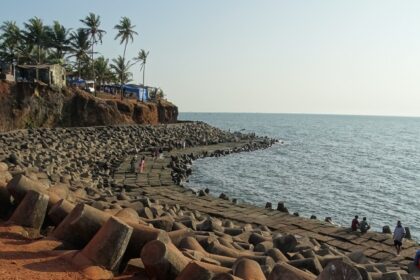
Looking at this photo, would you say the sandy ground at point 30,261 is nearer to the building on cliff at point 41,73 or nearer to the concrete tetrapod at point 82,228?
the concrete tetrapod at point 82,228

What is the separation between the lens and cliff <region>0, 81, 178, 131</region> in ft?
126

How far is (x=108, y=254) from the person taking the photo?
5.96 metres

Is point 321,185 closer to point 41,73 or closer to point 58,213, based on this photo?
point 41,73

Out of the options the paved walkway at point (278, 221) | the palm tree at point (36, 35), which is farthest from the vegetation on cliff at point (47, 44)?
the paved walkway at point (278, 221)

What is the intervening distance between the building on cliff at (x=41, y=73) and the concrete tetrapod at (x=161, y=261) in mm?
40551

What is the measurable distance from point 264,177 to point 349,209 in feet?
36.9

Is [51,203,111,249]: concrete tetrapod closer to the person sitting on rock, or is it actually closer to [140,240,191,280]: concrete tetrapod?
[140,240,191,280]: concrete tetrapod

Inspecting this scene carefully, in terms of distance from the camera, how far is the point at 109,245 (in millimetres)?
6000

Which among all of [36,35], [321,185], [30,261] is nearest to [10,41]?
[36,35]

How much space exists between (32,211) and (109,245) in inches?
85.9

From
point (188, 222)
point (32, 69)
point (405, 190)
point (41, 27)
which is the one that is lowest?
point (405, 190)

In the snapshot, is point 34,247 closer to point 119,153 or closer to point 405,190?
point 119,153

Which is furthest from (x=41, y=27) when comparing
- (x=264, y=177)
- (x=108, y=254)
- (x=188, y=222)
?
(x=108, y=254)

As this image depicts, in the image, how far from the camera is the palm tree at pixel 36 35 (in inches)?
2075
